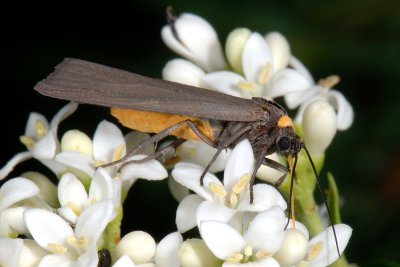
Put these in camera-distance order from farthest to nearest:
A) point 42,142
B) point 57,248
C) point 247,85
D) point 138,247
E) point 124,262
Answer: point 247,85 → point 42,142 → point 138,247 → point 57,248 → point 124,262

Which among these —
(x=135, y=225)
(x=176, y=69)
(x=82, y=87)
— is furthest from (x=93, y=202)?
(x=135, y=225)

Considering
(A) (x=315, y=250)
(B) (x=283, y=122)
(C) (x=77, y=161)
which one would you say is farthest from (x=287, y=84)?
(C) (x=77, y=161)

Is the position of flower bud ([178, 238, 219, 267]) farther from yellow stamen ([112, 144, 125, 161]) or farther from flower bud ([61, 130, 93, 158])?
flower bud ([61, 130, 93, 158])

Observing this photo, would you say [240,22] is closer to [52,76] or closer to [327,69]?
[327,69]

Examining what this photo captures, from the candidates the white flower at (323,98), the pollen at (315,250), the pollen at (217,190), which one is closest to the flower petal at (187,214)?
the pollen at (217,190)

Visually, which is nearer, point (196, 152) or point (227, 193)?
point (227, 193)

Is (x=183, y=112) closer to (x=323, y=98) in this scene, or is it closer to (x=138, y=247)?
(x=138, y=247)
